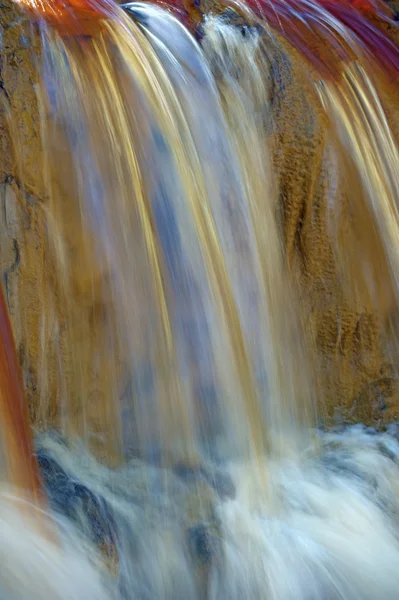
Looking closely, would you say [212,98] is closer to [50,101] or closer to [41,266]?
[50,101]

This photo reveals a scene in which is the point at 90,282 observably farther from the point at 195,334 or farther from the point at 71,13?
the point at 71,13

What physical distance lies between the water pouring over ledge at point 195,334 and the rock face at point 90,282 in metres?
0.03

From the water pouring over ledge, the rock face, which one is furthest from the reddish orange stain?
the rock face

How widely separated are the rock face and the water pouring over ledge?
0.10ft

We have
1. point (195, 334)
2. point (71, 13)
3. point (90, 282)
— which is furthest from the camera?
point (71, 13)

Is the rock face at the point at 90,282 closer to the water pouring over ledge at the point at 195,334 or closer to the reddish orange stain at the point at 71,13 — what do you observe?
the water pouring over ledge at the point at 195,334

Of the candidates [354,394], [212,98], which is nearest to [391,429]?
[354,394]

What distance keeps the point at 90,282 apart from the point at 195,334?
0.44 meters

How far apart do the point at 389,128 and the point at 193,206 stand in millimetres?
1082

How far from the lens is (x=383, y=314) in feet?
12.0

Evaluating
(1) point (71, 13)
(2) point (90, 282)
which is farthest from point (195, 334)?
(1) point (71, 13)

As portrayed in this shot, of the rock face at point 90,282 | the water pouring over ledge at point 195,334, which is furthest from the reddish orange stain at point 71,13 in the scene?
the rock face at point 90,282

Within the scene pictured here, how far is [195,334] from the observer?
324cm

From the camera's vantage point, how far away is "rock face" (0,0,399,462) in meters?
3.00
